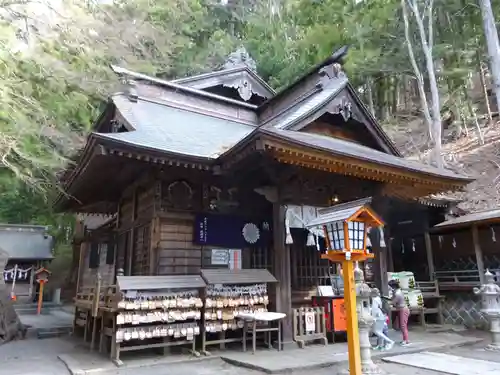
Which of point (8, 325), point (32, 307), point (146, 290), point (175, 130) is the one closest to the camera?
point (146, 290)

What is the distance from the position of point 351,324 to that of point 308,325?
3.19 meters

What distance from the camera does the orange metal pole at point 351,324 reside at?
4.74m

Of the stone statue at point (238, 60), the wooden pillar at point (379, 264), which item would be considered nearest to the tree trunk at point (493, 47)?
the wooden pillar at point (379, 264)

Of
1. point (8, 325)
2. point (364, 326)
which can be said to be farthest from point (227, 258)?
point (8, 325)

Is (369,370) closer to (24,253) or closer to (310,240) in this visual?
(310,240)

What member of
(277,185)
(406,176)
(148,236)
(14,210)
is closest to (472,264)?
(406,176)

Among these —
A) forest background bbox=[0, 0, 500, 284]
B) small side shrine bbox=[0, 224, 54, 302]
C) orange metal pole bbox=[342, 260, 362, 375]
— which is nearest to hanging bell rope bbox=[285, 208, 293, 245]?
orange metal pole bbox=[342, 260, 362, 375]

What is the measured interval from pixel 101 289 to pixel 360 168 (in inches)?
226

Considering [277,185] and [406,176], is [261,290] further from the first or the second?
[406,176]

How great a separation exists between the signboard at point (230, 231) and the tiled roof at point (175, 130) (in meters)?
1.56

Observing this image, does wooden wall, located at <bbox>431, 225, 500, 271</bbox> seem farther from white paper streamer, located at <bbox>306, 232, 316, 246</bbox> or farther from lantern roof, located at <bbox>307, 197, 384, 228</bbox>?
lantern roof, located at <bbox>307, 197, 384, 228</bbox>

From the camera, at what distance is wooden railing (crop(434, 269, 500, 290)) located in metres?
10.9

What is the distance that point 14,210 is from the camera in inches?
1001

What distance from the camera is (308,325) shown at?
25.8 ft
